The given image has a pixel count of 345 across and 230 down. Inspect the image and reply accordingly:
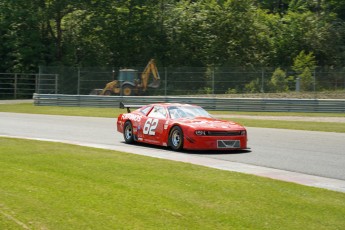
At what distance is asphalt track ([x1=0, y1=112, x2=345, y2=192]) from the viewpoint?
1104 centimetres

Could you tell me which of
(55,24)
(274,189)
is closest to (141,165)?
(274,189)

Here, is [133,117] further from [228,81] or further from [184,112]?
[228,81]

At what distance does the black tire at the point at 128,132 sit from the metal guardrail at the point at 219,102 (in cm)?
1653

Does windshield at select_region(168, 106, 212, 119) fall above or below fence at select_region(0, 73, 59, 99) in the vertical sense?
below

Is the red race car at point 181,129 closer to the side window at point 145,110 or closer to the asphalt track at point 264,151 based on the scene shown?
the side window at point 145,110

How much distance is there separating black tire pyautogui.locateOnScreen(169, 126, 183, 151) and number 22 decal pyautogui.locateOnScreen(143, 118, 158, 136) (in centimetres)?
66

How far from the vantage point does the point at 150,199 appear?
7688mm

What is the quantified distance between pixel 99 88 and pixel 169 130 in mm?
23096

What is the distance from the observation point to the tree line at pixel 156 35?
153 ft

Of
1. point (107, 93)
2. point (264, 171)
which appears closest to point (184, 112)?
point (264, 171)

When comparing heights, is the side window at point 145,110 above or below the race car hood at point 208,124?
above

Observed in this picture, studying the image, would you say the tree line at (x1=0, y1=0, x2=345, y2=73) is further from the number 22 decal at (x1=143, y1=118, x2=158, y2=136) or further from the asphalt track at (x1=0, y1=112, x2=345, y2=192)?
the number 22 decal at (x1=143, y1=118, x2=158, y2=136)

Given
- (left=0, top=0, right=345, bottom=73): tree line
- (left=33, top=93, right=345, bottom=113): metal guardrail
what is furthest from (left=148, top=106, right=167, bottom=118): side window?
(left=0, top=0, right=345, bottom=73): tree line

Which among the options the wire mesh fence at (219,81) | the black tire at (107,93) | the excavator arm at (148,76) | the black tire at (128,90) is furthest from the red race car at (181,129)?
the black tire at (107,93)
